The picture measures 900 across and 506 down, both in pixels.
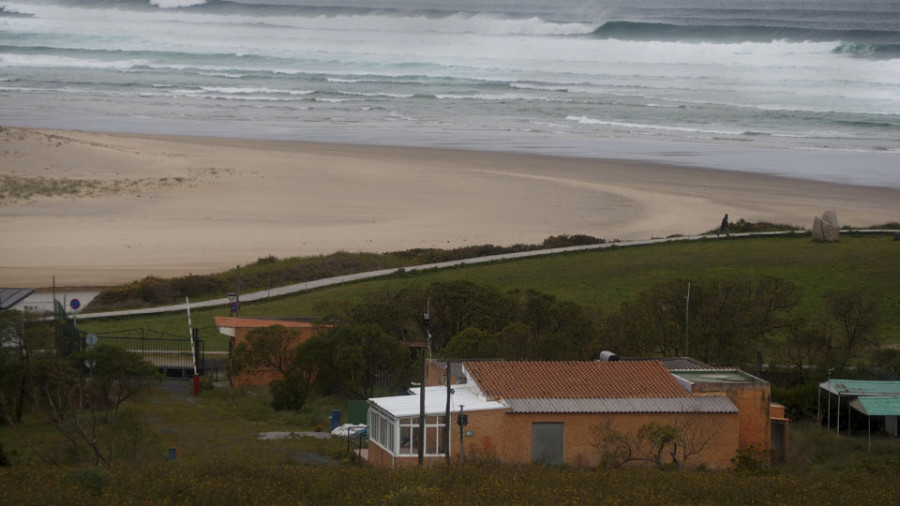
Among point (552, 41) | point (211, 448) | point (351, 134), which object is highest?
point (552, 41)

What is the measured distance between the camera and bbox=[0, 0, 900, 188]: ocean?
70.1 metres

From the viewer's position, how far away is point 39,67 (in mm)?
114125

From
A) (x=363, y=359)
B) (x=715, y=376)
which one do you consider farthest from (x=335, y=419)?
(x=715, y=376)

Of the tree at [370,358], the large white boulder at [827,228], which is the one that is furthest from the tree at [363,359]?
the large white boulder at [827,228]

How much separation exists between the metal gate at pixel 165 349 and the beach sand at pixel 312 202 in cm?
749

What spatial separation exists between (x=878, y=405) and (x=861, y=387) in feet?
3.62

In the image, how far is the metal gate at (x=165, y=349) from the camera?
2734 cm

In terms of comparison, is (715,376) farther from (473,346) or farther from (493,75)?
(493,75)

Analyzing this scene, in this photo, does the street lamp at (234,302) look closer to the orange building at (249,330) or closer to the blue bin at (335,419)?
the orange building at (249,330)

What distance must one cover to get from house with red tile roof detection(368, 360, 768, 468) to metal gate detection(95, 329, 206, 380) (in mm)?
8956

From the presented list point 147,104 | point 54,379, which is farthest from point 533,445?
point 147,104

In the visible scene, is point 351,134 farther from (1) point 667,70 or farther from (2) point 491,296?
(1) point 667,70

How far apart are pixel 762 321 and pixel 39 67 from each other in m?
102

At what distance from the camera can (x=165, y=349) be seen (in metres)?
29.1
